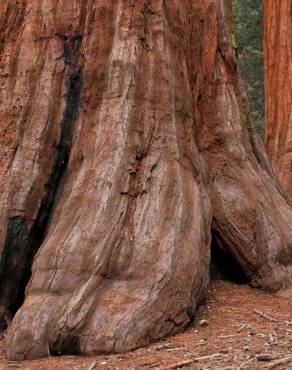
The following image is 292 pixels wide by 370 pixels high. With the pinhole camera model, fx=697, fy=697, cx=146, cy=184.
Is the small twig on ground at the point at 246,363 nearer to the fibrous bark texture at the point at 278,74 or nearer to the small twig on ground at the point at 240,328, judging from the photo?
the small twig on ground at the point at 240,328

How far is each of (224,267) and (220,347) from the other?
1.74m

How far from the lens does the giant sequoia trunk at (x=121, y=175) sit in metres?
4.71

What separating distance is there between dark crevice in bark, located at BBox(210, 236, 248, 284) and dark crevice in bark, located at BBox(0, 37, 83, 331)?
1.43 m

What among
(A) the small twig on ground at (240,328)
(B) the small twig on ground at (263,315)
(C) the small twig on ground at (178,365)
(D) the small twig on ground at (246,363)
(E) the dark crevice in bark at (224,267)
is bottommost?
(C) the small twig on ground at (178,365)

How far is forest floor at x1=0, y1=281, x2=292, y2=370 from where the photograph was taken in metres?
4.06

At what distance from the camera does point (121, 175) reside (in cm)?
515

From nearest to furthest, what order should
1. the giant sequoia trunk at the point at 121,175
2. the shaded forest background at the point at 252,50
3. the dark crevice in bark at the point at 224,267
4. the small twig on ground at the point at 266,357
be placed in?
the small twig on ground at the point at 266,357
the giant sequoia trunk at the point at 121,175
the dark crevice in bark at the point at 224,267
the shaded forest background at the point at 252,50

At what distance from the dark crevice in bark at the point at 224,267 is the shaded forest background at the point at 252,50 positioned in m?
13.4

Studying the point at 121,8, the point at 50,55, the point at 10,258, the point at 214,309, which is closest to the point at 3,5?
the point at 50,55

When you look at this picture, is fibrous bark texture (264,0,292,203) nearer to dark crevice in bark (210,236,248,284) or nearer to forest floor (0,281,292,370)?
dark crevice in bark (210,236,248,284)

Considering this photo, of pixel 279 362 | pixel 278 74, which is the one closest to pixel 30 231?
pixel 279 362

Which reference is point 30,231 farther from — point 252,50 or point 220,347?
point 252,50

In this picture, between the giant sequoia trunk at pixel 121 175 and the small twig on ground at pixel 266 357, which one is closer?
the small twig on ground at pixel 266 357

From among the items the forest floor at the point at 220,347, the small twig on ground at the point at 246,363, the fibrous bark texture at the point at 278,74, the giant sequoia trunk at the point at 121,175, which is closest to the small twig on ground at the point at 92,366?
the forest floor at the point at 220,347
